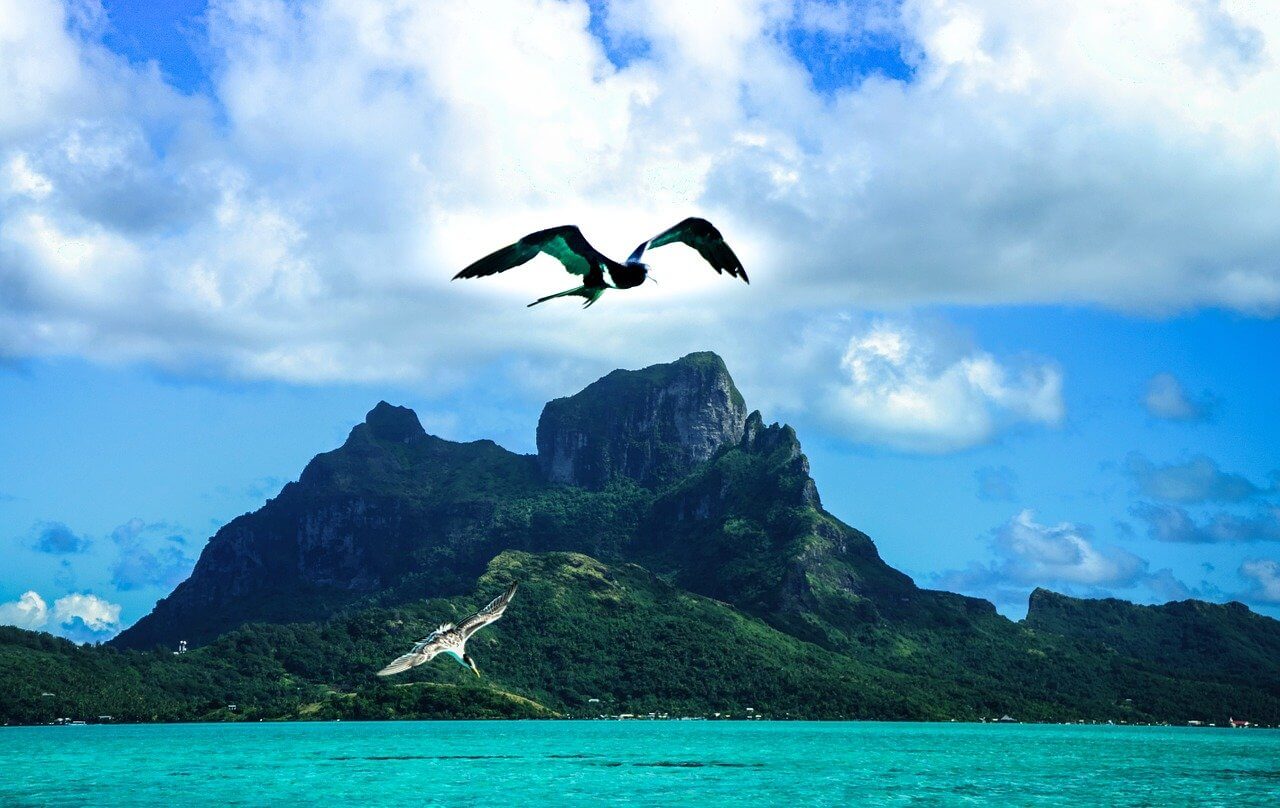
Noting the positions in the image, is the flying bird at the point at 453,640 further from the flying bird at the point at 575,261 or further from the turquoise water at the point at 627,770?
the turquoise water at the point at 627,770

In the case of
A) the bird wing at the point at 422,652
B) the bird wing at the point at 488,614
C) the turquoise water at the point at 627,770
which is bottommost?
the turquoise water at the point at 627,770

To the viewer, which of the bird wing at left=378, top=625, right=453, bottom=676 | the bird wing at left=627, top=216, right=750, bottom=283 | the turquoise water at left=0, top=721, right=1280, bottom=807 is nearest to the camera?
the bird wing at left=627, top=216, right=750, bottom=283

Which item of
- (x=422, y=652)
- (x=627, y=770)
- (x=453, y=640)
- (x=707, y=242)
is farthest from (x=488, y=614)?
(x=627, y=770)

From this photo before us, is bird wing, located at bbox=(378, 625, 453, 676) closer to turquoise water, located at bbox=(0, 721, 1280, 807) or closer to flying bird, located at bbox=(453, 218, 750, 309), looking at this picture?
flying bird, located at bbox=(453, 218, 750, 309)

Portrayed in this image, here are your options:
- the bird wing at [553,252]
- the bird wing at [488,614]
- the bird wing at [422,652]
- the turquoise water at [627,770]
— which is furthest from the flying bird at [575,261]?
the turquoise water at [627,770]

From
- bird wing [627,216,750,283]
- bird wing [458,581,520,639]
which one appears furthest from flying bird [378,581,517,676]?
bird wing [627,216,750,283]

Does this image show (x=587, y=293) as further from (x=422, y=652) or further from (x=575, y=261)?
(x=422, y=652)
